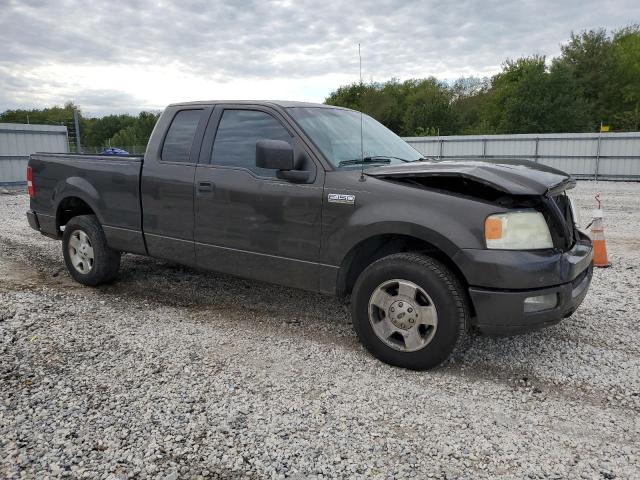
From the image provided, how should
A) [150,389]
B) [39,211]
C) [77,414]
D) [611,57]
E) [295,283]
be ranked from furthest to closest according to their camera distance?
[611,57] < [39,211] < [295,283] < [150,389] < [77,414]

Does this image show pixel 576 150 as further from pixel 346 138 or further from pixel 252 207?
pixel 252 207

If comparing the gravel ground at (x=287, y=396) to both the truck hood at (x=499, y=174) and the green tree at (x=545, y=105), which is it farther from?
the green tree at (x=545, y=105)

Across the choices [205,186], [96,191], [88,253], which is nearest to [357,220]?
[205,186]

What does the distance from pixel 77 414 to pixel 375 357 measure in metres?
2.00

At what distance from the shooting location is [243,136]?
174 inches

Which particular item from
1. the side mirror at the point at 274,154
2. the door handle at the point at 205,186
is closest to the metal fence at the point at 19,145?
the door handle at the point at 205,186

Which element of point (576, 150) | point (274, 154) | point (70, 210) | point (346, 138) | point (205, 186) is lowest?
point (70, 210)

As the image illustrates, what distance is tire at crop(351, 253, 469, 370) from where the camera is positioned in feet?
11.0

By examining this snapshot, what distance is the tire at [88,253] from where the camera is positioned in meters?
5.40

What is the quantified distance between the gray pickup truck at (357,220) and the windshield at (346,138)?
16 mm

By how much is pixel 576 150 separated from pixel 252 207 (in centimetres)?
2168

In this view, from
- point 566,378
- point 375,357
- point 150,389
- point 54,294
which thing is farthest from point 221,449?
point 54,294

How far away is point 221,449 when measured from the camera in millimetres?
2697

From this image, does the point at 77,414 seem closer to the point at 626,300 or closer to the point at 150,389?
the point at 150,389
